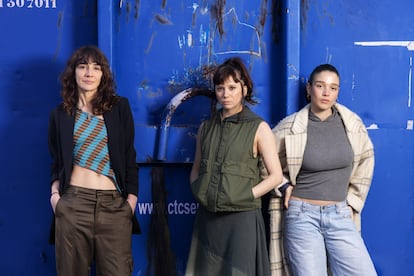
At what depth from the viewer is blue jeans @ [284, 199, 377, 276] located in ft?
6.26

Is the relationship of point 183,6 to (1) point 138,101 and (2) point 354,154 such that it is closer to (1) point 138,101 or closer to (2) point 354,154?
(1) point 138,101

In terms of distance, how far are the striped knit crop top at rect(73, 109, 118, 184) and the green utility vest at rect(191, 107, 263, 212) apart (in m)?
0.41

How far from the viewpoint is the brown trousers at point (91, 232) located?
184cm

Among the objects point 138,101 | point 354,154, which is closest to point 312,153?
point 354,154

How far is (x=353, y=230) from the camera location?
1955mm

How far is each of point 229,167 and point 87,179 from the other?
2.00ft

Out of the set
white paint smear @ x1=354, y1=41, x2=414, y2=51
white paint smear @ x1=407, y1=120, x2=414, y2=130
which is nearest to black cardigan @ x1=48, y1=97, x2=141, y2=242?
white paint smear @ x1=354, y1=41, x2=414, y2=51

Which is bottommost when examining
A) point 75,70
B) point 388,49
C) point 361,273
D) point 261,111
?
point 361,273

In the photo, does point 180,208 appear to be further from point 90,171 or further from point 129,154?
point 90,171

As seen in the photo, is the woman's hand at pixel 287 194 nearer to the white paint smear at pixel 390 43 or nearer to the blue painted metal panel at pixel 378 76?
the blue painted metal panel at pixel 378 76

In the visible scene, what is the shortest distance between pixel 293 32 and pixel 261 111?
1.36ft

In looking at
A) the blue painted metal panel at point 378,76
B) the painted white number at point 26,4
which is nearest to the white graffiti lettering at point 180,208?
the blue painted metal panel at point 378,76

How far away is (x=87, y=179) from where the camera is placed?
6.16 feet

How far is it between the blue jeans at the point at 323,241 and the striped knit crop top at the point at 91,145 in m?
0.86
